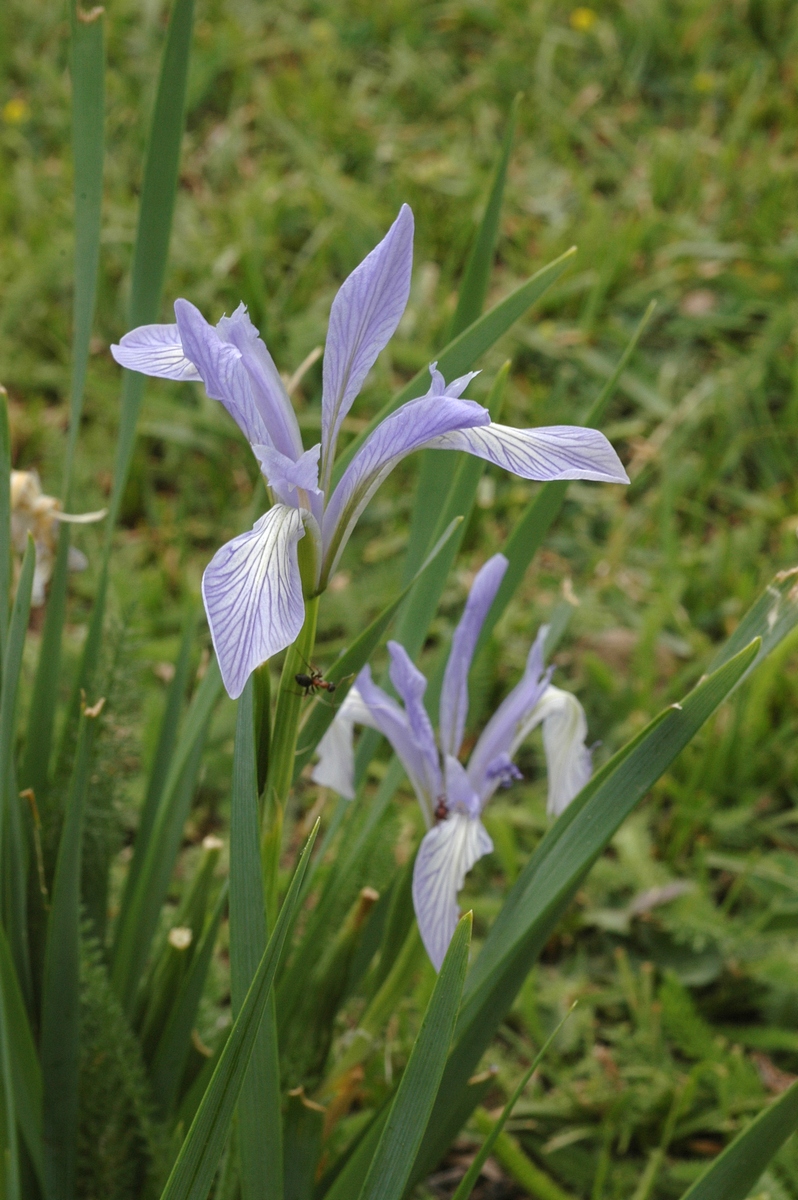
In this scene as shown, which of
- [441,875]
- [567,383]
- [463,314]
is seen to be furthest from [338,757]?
[567,383]

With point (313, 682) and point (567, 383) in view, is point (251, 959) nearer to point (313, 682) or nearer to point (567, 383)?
point (313, 682)

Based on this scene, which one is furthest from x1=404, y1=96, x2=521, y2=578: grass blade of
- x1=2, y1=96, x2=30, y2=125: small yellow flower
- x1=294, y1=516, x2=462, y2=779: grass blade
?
x1=2, y1=96, x2=30, y2=125: small yellow flower

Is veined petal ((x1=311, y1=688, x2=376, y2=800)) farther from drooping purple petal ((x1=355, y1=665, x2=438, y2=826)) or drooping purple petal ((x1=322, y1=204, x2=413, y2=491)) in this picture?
drooping purple petal ((x1=322, y1=204, x2=413, y2=491))

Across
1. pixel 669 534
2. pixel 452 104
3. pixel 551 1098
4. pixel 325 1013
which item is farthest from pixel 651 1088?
pixel 452 104

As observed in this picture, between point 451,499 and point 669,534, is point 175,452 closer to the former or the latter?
point 669,534

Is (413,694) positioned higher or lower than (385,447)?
lower

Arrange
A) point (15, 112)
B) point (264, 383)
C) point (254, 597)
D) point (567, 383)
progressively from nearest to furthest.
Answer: point (254, 597), point (264, 383), point (567, 383), point (15, 112)

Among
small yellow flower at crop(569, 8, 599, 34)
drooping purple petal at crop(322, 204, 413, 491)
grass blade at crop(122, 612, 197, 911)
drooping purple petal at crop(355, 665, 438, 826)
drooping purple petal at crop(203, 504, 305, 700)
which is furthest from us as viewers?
small yellow flower at crop(569, 8, 599, 34)

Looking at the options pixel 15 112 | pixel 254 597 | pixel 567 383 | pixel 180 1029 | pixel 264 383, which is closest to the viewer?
pixel 254 597
